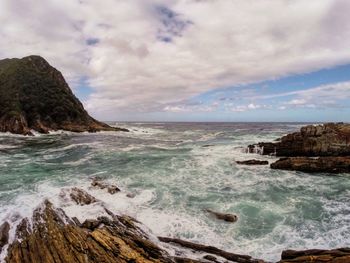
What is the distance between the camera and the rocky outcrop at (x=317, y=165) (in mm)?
26953

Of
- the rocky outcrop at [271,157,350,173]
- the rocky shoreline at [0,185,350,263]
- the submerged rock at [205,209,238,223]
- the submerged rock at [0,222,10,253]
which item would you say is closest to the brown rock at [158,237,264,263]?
the rocky shoreline at [0,185,350,263]

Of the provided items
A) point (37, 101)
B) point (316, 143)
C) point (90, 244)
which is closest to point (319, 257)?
point (90, 244)

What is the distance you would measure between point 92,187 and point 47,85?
87.6 meters

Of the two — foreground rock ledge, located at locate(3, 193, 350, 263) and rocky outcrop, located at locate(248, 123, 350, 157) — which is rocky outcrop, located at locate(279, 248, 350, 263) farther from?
rocky outcrop, located at locate(248, 123, 350, 157)

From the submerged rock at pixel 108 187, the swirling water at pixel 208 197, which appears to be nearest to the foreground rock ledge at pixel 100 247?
the swirling water at pixel 208 197

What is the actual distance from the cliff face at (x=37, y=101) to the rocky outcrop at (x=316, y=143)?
59.7m

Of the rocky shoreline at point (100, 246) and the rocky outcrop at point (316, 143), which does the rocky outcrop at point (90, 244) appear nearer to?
the rocky shoreline at point (100, 246)

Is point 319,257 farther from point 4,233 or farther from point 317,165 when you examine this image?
point 317,165

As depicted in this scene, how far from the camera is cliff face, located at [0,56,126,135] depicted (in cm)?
7725

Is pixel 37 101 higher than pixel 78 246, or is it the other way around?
pixel 37 101

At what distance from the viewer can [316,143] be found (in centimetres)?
3291

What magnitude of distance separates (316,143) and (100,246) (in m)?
29.2

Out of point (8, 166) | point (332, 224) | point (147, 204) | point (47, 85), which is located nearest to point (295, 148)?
point (332, 224)

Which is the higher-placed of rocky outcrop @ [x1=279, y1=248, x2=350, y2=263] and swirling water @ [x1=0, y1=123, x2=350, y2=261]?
rocky outcrop @ [x1=279, y1=248, x2=350, y2=263]
